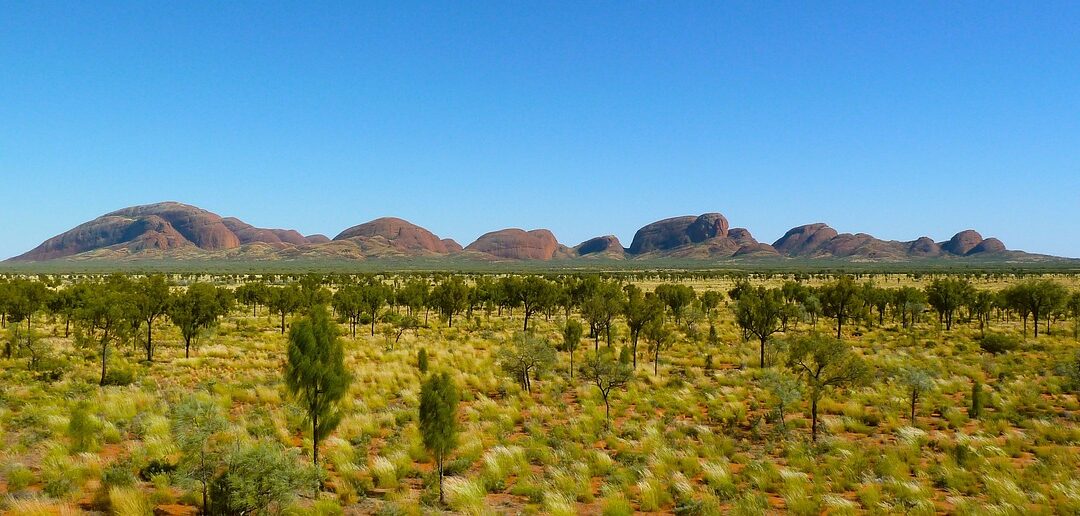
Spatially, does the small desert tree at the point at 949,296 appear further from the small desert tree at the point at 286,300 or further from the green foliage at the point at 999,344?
the small desert tree at the point at 286,300

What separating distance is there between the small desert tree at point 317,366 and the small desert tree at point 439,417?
2.29m

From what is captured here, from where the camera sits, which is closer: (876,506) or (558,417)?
(876,506)

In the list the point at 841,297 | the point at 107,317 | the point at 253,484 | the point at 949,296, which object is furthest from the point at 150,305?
the point at 949,296

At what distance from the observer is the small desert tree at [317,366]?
13.2 meters

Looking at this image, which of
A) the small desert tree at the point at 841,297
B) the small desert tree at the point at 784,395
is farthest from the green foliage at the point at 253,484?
the small desert tree at the point at 841,297

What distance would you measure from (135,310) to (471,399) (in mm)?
20925

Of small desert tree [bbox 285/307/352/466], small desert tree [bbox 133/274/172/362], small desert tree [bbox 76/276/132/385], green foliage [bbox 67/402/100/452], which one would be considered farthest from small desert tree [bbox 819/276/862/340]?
small desert tree [bbox 133/274/172/362]

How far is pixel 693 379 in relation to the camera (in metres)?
28.9

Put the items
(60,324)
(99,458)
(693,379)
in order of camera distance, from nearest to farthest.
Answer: (99,458) < (693,379) < (60,324)

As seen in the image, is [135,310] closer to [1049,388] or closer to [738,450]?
[738,450]

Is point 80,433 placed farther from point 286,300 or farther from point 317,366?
point 286,300

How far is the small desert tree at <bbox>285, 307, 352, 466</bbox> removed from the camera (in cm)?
1317

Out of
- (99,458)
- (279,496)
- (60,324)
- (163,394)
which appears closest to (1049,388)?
(279,496)

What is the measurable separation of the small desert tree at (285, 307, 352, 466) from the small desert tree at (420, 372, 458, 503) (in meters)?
2.29
